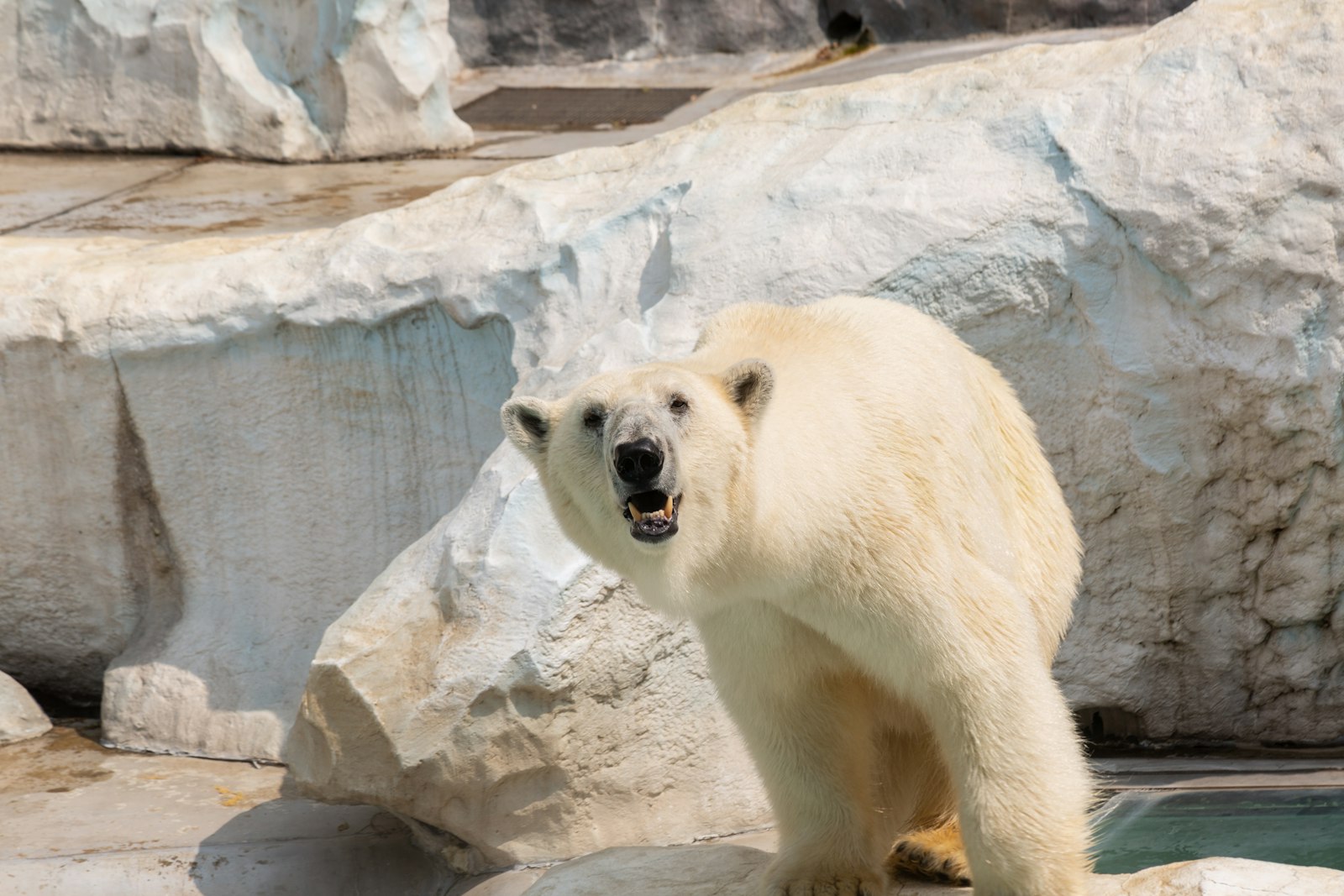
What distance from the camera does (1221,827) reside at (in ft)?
14.0

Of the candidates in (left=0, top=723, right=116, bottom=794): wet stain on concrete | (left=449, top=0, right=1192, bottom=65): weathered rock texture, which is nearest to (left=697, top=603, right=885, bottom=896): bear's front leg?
(left=0, top=723, right=116, bottom=794): wet stain on concrete

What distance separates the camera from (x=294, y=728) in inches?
178

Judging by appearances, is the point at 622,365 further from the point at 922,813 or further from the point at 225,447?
the point at 225,447

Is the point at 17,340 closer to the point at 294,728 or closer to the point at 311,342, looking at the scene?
the point at 311,342

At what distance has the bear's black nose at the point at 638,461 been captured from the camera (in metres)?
2.67

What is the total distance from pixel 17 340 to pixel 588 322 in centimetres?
219

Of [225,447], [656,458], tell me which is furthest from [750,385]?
[225,447]

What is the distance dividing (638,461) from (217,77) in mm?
7259

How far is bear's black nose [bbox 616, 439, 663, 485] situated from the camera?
2668mm

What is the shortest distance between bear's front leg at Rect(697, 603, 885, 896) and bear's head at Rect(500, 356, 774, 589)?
380 mm

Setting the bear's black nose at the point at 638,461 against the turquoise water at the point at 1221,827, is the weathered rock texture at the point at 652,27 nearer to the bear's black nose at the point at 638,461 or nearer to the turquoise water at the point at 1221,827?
the turquoise water at the point at 1221,827

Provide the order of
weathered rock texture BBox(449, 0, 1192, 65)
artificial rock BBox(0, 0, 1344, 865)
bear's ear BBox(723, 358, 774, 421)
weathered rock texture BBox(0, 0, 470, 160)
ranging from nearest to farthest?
bear's ear BBox(723, 358, 774, 421) < artificial rock BBox(0, 0, 1344, 865) < weathered rock texture BBox(0, 0, 470, 160) < weathered rock texture BBox(449, 0, 1192, 65)

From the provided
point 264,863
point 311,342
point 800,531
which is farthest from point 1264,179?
point 264,863

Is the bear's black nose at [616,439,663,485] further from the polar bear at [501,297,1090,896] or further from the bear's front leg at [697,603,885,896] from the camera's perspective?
the bear's front leg at [697,603,885,896]
